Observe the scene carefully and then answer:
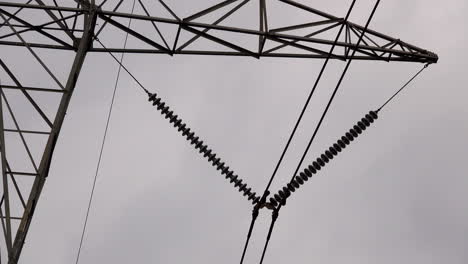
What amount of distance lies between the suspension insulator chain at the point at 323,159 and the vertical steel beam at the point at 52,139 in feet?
12.7

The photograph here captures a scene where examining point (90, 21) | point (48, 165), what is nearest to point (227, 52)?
point (90, 21)

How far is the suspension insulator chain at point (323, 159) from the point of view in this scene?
49.9 feet

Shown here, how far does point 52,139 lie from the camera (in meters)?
15.1

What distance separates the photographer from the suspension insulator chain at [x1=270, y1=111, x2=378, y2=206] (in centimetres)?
1521

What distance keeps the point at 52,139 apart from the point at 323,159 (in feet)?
15.7

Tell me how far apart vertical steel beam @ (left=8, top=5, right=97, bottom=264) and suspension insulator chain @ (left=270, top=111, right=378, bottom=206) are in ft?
12.7

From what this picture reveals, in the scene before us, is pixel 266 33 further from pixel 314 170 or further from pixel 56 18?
pixel 56 18

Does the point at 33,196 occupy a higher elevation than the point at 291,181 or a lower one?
lower

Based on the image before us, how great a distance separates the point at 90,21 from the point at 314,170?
4.96m

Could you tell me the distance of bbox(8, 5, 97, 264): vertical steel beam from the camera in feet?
48.0

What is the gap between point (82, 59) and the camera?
16219 millimetres

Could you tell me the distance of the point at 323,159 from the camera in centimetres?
1592

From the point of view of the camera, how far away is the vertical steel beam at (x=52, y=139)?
48.0ft

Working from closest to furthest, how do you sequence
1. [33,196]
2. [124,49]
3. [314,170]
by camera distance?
1. [33,196]
2. [314,170]
3. [124,49]
